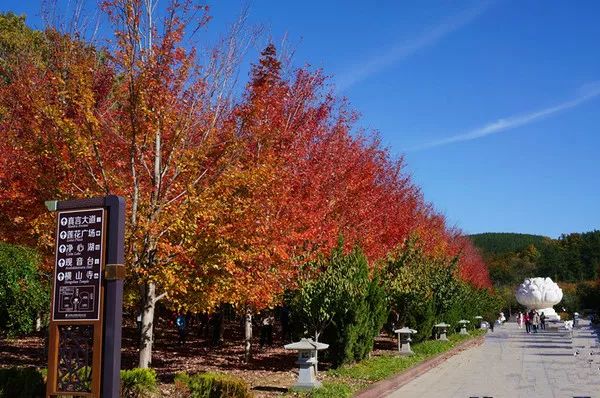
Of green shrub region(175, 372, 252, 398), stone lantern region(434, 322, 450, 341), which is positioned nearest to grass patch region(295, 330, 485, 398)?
green shrub region(175, 372, 252, 398)

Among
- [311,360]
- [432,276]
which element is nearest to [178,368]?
[311,360]

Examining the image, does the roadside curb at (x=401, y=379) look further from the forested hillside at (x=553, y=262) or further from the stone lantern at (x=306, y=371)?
the forested hillside at (x=553, y=262)

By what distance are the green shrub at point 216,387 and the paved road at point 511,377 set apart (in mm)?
4952

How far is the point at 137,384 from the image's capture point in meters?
9.57

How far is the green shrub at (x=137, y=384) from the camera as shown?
9.55 meters

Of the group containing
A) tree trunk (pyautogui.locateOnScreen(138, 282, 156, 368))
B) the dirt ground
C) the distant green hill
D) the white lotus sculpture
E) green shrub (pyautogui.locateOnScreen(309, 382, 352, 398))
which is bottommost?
green shrub (pyautogui.locateOnScreen(309, 382, 352, 398))

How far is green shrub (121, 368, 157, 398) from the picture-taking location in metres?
9.55

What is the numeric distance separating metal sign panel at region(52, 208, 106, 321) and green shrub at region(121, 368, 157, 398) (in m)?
2.57

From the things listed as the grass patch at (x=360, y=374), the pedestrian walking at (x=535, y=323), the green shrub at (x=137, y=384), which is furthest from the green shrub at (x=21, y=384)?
the pedestrian walking at (x=535, y=323)

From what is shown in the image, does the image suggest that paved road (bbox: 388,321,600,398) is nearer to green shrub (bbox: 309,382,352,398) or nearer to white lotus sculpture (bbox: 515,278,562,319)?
green shrub (bbox: 309,382,352,398)

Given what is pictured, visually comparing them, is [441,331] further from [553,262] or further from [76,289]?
[553,262]

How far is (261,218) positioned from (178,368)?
18.1ft

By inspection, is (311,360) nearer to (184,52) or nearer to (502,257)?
(184,52)

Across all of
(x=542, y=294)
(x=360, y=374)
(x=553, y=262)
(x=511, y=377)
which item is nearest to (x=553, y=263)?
(x=553, y=262)
